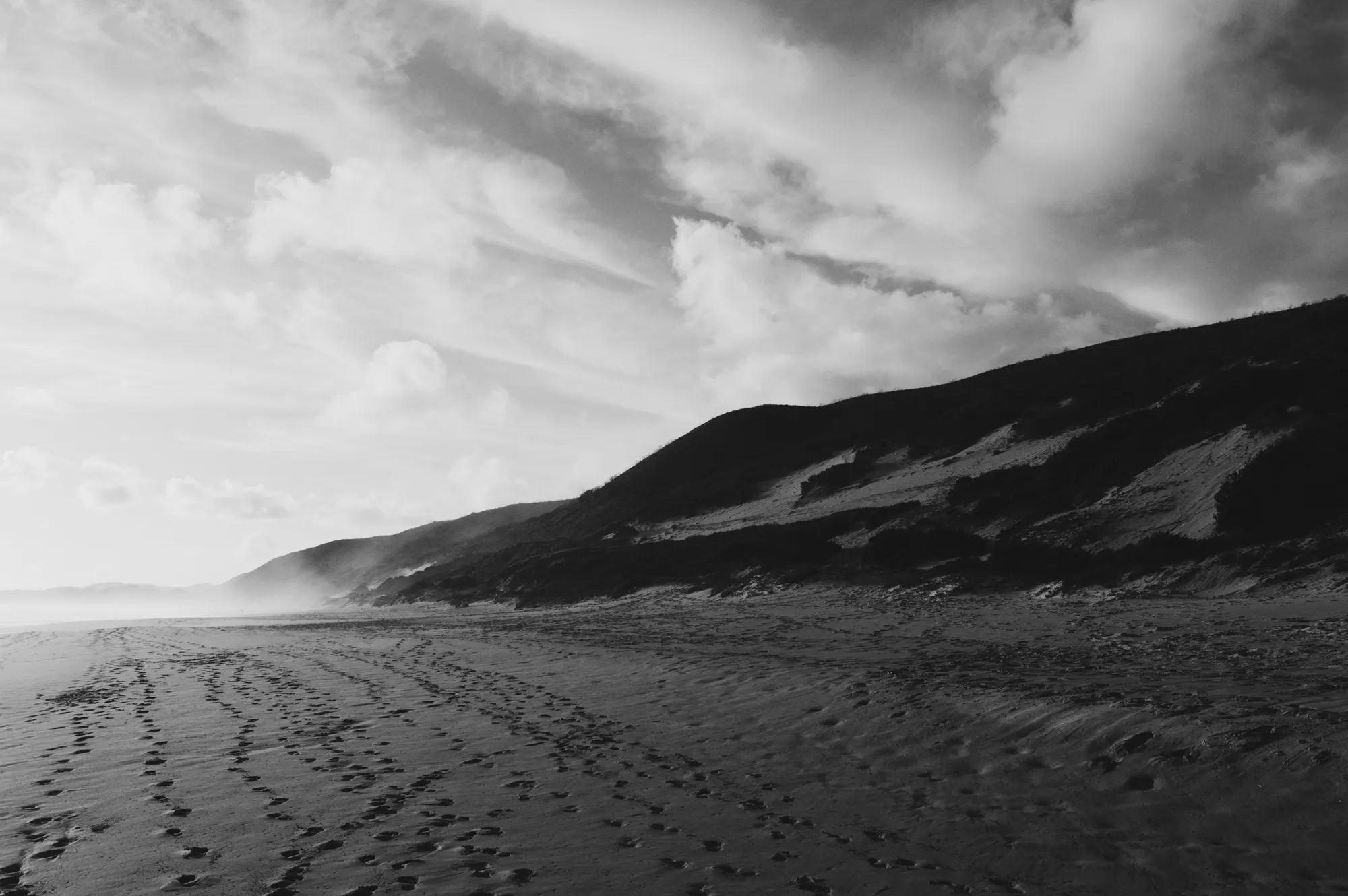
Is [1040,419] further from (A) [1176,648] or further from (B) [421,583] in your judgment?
(B) [421,583]

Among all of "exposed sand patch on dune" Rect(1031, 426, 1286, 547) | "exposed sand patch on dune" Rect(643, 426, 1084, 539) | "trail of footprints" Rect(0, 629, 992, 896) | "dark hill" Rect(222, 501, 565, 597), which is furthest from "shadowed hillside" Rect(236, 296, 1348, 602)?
"dark hill" Rect(222, 501, 565, 597)

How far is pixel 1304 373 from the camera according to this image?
26.1 m

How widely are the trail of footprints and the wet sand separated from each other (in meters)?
0.04

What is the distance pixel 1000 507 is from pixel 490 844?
2640 centimetres

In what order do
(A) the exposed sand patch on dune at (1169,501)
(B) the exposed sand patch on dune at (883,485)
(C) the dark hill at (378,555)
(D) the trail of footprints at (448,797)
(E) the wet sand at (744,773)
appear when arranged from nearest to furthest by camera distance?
(E) the wet sand at (744,773) → (D) the trail of footprints at (448,797) → (A) the exposed sand patch on dune at (1169,501) → (B) the exposed sand patch on dune at (883,485) → (C) the dark hill at (378,555)

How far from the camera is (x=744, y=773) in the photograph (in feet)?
25.7

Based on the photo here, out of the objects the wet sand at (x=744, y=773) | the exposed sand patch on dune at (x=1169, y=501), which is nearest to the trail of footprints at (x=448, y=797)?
the wet sand at (x=744, y=773)

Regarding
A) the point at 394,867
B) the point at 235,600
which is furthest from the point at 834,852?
the point at 235,600

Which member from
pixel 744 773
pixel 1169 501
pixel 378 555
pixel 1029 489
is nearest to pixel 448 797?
pixel 744 773

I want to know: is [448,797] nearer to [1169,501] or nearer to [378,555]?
[1169,501]

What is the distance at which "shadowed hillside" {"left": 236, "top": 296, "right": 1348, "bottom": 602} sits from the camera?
20.0 meters

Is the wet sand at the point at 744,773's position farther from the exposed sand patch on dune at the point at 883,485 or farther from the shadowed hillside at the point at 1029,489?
the exposed sand patch on dune at the point at 883,485

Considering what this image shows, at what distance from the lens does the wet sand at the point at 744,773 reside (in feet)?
17.8

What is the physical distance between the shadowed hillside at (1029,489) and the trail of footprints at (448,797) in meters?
15.5
